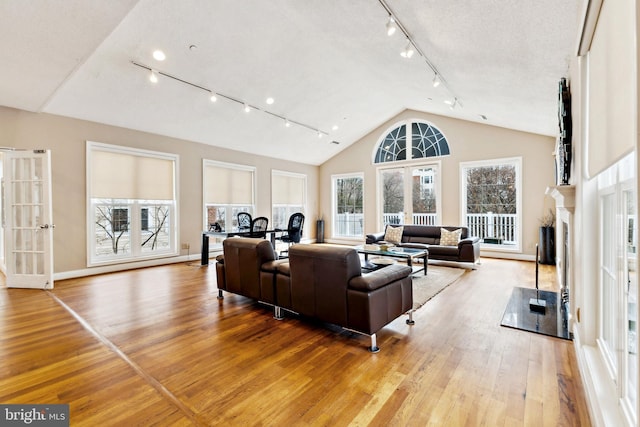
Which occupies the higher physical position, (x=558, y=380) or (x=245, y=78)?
(x=245, y=78)

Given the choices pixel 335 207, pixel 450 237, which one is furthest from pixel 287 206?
pixel 450 237

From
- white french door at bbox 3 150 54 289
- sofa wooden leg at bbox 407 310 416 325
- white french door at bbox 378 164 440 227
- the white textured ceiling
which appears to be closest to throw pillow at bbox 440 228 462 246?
white french door at bbox 378 164 440 227

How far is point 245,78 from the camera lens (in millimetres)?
5168

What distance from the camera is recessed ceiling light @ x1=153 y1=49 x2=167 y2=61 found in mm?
4144

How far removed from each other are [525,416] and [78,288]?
217 inches

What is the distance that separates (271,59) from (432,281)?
14.6 ft

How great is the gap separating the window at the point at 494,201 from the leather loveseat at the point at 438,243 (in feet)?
3.41

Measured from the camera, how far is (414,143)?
8102mm

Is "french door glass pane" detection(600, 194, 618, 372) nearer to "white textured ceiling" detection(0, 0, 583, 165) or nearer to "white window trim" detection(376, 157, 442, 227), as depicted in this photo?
"white textured ceiling" detection(0, 0, 583, 165)

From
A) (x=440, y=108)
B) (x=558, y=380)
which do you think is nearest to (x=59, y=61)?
(x=558, y=380)

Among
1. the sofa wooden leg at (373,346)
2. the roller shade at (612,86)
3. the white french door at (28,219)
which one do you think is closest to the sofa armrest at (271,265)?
the sofa wooden leg at (373,346)

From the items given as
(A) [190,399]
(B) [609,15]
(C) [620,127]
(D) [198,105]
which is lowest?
(A) [190,399]

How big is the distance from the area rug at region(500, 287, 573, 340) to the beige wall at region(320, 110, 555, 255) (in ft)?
10.7

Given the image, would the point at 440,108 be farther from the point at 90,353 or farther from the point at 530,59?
the point at 90,353
